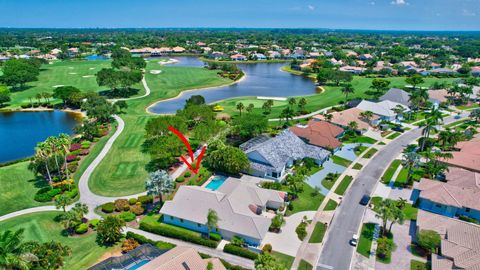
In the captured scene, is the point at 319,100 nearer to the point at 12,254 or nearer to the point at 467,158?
the point at 467,158

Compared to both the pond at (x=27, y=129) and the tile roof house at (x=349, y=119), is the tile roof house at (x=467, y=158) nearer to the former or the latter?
the tile roof house at (x=349, y=119)

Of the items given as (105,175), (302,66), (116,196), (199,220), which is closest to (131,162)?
(105,175)

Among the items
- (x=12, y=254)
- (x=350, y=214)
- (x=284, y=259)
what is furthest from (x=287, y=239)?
(x=12, y=254)

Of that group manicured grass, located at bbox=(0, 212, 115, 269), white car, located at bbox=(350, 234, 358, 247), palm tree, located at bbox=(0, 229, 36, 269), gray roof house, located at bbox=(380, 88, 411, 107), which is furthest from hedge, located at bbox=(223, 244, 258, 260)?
gray roof house, located at bbox=(380, 88, 411, 107)

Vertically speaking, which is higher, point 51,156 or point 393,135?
point 51,156

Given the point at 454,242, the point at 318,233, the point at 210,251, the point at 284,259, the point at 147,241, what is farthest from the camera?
the point at 318,233

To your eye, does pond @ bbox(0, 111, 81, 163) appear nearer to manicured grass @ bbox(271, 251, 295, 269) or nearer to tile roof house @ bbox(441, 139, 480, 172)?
manicured grass @ bbox(271, 251, 295, 269)

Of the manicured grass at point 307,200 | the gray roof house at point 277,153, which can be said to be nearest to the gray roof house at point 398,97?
the gray roof house at point 277,153
